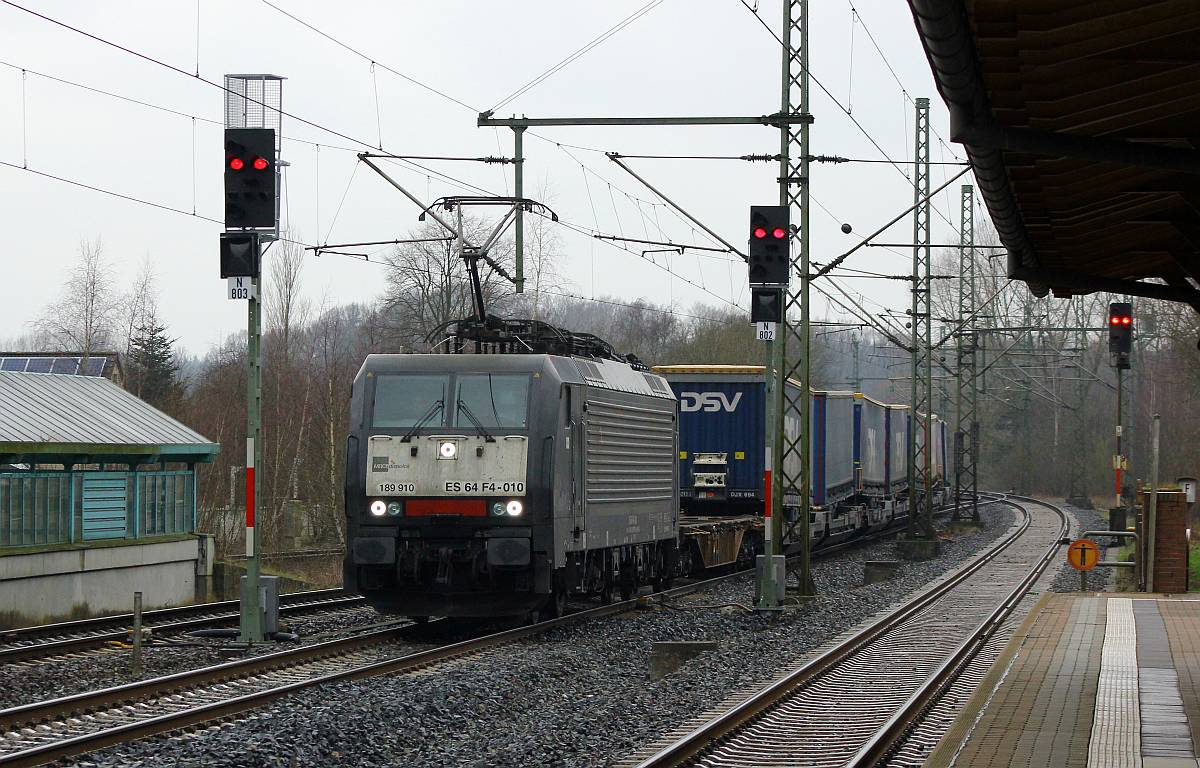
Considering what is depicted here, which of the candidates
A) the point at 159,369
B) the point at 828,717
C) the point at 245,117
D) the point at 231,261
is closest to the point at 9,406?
the point at 245,117

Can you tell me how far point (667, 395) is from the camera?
2175 centimetres

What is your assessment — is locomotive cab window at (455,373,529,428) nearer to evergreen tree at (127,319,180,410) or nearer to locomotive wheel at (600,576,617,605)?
locomotive wheel at (600,576,617,605)

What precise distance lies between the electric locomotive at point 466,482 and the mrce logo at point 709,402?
421 inches

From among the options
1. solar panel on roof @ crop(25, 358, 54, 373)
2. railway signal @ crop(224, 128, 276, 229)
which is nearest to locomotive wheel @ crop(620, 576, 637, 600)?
railway signal @ crop(224, 128, 276, 229)

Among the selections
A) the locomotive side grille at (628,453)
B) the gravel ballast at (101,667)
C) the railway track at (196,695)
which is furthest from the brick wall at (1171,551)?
the gravel ballast at (101,667)

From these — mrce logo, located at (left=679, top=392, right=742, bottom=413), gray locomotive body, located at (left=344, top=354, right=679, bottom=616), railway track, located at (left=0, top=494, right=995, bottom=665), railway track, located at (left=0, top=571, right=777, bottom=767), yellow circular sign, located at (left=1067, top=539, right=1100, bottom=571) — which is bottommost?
railway track, located at (left=0, top=494, right=995, bottom=665)

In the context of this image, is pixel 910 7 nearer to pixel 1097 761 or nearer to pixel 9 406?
pixel 1097 761

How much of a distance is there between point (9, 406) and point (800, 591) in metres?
12.1

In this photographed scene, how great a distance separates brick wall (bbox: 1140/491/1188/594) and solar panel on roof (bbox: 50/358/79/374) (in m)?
29.4

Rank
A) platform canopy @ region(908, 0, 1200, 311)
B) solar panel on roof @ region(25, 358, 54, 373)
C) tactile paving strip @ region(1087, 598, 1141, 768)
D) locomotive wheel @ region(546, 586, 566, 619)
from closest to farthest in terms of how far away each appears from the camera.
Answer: platform canopy @ region(908, 0, 1200, 311), tactile paving strip @ region(1087, 598, 1141, 768), locomotive wheel @ region(546, 586, 566, 619), solar panel on roof @ region(25, 358, 54, 373)

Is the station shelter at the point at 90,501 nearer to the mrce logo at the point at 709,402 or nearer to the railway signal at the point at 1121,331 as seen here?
the mrce logo at the point at 709,402

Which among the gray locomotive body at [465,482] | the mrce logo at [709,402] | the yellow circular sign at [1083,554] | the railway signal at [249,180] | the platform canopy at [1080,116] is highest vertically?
the railway signal at [249,180]

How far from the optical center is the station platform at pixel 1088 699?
9.13 m

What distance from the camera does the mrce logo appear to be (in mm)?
27547
